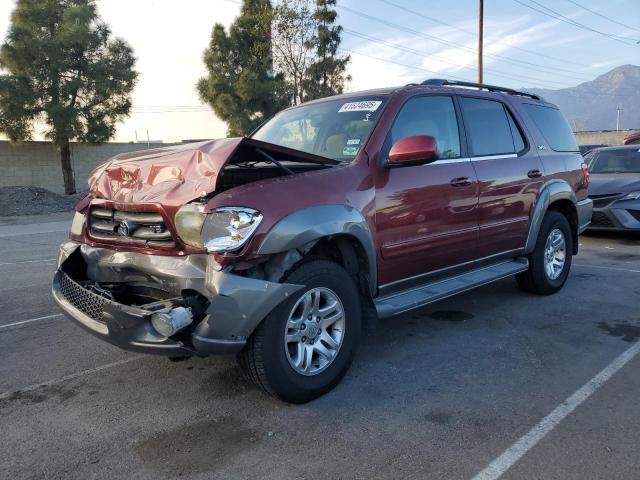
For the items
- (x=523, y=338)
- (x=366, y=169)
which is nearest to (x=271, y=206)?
(x=366, y=169)

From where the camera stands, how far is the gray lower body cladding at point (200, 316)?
286cm

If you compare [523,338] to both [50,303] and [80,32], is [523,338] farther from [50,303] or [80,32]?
[80,32]

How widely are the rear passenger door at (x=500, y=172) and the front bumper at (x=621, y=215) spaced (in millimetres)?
4408

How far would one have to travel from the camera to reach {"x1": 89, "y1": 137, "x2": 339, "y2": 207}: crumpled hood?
309 cm

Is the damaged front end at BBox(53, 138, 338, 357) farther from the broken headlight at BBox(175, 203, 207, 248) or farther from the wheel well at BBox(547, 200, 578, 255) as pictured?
the wheel well at BBox(547, 200, 578, 255)

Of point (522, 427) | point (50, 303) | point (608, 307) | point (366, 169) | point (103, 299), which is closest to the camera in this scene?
point (522, 427)

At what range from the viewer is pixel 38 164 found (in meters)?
23.4

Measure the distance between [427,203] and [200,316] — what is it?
1941 mm

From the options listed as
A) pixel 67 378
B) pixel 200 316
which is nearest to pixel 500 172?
pixel 200 316

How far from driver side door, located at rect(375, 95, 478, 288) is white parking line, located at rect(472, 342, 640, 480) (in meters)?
1.33

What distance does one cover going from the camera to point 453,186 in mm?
4266

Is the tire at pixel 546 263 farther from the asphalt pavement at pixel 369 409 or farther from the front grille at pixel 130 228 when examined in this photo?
the front grille at pixel 130 228

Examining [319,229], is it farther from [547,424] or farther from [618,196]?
[618,196]

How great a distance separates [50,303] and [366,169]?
12.8 ft
